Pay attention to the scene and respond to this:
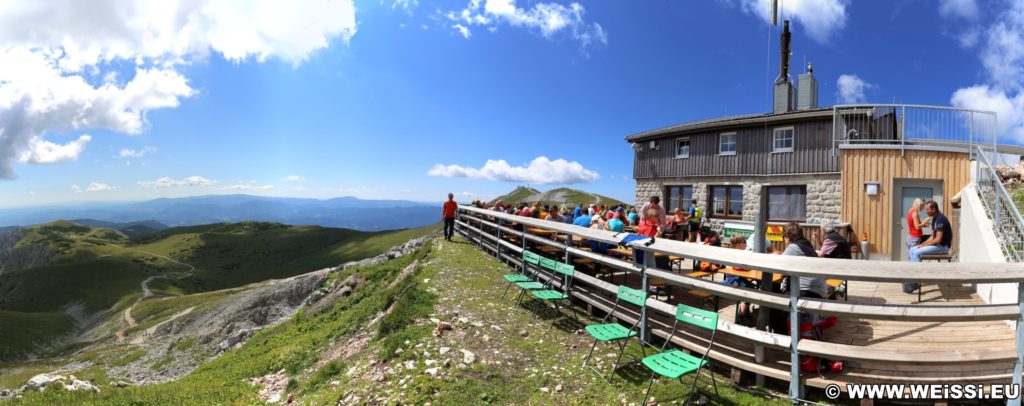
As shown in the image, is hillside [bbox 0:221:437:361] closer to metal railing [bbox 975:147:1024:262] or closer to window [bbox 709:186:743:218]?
window [bbox 709:186:743:218]

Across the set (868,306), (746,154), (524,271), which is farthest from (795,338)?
(746,154)

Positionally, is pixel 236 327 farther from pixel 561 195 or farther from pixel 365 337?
pixel 561 195

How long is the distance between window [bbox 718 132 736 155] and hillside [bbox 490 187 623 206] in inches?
1264

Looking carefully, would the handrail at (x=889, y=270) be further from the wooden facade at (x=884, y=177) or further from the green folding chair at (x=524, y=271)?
the wooden facade at (x=884, y=177)

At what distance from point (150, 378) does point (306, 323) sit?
9.91m

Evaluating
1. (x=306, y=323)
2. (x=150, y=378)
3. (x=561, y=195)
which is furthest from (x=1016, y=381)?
(x=561, y=195)

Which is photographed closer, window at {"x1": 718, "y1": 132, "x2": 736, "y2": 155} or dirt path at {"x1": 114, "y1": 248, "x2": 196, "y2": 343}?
window at {"x1": 718, "y1": 132, "x2": 736, "y2": 155}

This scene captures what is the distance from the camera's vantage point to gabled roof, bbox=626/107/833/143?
16078mm

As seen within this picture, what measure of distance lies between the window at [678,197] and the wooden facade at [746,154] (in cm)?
76

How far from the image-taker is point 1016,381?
4.21 m

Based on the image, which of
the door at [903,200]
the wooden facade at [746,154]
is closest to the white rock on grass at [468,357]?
the door at [903,200]

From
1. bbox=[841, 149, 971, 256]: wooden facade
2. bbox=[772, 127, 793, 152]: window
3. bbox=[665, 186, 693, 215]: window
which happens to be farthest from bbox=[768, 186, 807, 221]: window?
bbox=[665, 186, 693, 215]: window

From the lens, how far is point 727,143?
62.8 ft

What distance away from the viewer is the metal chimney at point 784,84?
2016 centimetres
